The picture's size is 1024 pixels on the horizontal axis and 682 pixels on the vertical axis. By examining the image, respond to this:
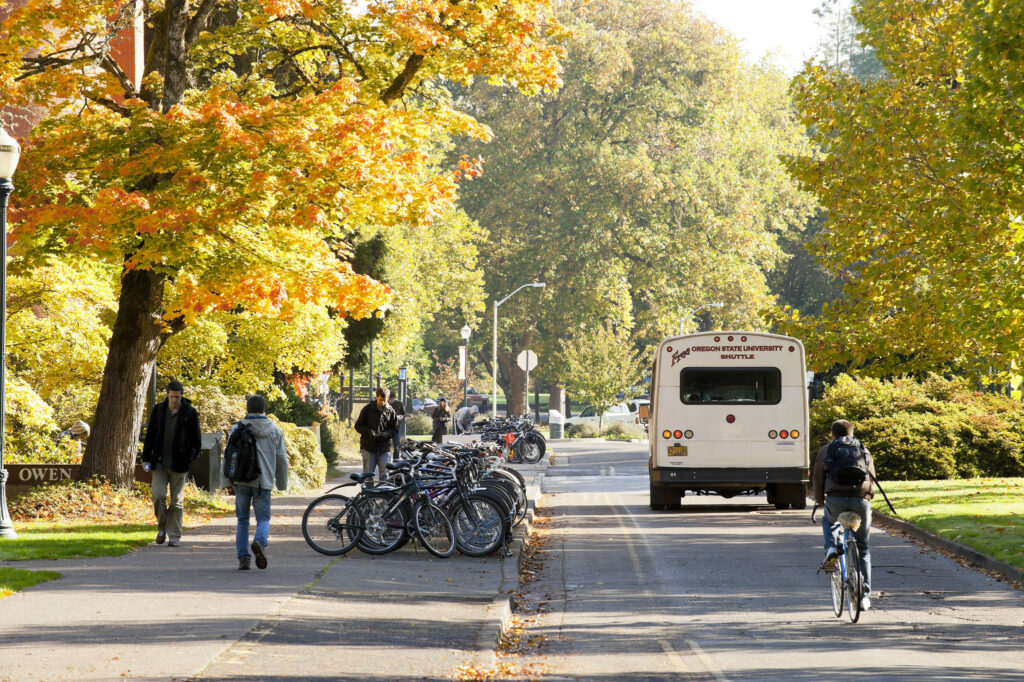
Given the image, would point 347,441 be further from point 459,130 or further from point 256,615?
point 256,615

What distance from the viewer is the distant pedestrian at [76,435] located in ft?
71.2

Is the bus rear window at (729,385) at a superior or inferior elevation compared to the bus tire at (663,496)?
superior

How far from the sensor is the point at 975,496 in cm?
2261

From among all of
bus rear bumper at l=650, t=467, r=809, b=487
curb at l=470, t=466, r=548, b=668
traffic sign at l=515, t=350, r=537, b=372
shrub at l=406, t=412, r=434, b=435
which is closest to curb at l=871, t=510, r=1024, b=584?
bus rear bumper at l=650, t=467, r=809, b=487

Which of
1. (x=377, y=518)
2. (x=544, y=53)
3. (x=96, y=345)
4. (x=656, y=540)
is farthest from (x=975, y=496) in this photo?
(x=96, y=345)

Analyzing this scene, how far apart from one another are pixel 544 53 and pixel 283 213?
5095 mm

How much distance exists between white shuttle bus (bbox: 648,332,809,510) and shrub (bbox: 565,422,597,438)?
36407 mm

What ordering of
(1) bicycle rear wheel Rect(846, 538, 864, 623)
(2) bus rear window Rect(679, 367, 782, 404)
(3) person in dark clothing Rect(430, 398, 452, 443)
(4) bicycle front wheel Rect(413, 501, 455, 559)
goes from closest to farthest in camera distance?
(1) bicycle rear wheel Rect(846, 538, 864, 623), (4) bicycle front wheel Rect(413, 501, 455, 559), (2) bus rear window Rect(679, 367, 782, 404), (3) person in dark clothing Rect(430, 398, 452, 443)

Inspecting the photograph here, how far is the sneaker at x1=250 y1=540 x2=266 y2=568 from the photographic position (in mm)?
12727

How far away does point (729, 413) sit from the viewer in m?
21.0

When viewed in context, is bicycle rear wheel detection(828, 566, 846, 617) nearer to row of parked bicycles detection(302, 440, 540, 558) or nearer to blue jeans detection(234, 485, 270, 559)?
row of parked bicycles detection(302, 440, 540, 558)

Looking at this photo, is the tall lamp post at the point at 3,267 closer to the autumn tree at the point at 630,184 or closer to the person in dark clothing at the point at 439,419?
the person in dark clothing at the point at 439,419

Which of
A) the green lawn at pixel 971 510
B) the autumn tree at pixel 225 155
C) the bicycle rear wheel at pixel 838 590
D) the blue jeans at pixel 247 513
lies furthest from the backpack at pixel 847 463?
the autumn tree at pixel 225 155

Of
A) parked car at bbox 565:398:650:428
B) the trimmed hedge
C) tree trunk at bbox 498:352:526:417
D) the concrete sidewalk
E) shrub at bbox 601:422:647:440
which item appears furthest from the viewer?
tree trunk at bbox 498:352:526:417
